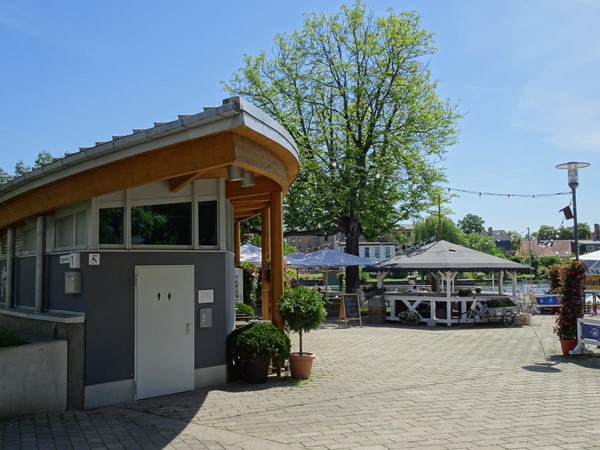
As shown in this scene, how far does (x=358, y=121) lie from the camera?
24344mm

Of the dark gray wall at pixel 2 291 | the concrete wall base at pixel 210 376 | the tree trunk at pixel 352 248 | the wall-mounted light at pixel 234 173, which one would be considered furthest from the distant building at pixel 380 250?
the wall-mounted light at pixel 234 173

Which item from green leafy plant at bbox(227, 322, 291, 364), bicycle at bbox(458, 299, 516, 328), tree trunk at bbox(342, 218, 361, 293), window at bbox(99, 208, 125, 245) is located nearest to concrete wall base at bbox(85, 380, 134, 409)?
green leafy plant at bbox(227, 322, 291, 364)

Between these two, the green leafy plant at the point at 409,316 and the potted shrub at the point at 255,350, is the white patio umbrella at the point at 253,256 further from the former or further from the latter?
the potted shrub at the point at 255,350

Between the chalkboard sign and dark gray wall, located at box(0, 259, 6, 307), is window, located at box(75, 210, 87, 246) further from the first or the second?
the chalkboard sign

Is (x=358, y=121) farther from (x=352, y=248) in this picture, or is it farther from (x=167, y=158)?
(x=167, y=158)

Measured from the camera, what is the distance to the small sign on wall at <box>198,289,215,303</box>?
8.67m

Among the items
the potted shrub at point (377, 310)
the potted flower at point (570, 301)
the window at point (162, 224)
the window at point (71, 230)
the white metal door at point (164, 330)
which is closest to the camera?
the window at point (71, 230)

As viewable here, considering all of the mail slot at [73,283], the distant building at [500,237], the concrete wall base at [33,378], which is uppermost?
the distant building at [500,237]

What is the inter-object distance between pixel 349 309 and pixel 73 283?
41.1ft

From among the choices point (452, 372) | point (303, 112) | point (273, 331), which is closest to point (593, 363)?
point (452, 372)

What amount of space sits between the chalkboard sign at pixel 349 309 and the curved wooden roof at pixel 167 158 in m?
10.9

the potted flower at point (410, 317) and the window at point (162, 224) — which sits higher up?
the window at point (162, 224)

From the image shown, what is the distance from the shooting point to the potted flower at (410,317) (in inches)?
760

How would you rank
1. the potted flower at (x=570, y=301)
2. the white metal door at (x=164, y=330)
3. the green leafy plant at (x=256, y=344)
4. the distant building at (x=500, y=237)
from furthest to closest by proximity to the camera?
the distant building at (x=500, y=237), the potted flower at (x=570, y=301), the green leafy plant at (x=256, y=344), the white metal door at (x=164, y=330)
